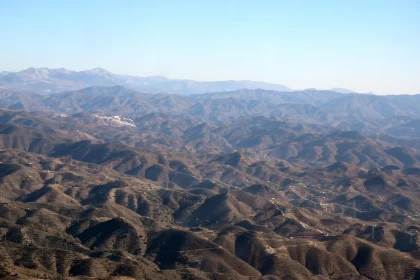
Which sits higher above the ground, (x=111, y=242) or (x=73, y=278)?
(x=73, y=278)

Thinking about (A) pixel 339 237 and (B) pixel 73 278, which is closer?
(B) pixel 73 278

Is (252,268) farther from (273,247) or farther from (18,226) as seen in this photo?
(18,226)

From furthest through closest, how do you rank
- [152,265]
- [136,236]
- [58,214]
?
[58,214], [136,236], [152,265]

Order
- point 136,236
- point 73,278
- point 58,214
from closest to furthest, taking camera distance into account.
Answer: point 73,278 < point 136,236 < point 58,214

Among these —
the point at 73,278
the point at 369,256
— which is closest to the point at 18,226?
the point at 73,278

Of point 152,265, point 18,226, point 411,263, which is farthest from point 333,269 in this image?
point 18,226

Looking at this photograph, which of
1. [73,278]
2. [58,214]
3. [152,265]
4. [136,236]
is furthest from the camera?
[58,214]

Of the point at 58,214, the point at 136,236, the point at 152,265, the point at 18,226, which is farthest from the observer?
the point at 58,214

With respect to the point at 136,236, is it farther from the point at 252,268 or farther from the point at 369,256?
the point at 369,256

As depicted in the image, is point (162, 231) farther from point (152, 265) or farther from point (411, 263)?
point (411, 263)

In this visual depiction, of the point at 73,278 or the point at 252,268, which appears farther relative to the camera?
the point at 252,268
